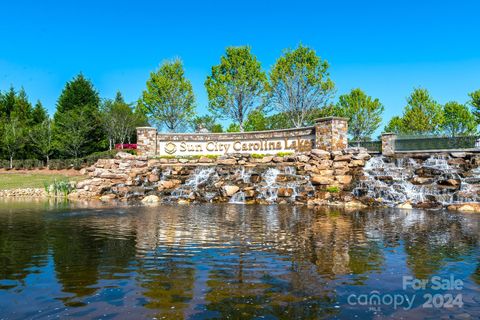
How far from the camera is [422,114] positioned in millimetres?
54469

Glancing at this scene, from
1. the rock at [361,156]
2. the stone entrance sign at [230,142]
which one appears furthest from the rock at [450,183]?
the stone entrance sign at [230,142]

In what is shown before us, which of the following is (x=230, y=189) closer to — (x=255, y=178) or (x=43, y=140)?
(x=255, y=178)

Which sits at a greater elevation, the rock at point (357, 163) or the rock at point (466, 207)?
the rock at point (357, 163)

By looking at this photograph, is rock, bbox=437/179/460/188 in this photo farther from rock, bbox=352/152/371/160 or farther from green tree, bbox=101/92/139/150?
green tree, bbox=101/92/139/150

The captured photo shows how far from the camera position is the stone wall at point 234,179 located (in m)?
22.8

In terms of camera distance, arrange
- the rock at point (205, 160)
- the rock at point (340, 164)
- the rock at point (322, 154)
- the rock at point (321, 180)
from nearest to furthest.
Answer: the rock at point (321, 180), the rock at point (340, 164), the rock at point (322, 154), the rock at point (205, 160)

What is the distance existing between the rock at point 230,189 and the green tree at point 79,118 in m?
28.5

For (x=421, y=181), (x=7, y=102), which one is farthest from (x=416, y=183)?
(x=7, y=102)

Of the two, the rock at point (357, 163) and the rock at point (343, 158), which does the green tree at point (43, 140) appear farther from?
the rock at point (357, 163)

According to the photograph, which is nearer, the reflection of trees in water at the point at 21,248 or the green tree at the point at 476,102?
the reflection of trees in water at the point at 21,248

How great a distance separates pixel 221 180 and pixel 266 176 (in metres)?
3.07

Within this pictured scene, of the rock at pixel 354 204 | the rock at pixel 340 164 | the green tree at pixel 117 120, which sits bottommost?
the rock at pixel 354 204

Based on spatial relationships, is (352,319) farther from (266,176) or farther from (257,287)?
(266,176)

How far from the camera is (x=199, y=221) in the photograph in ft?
44.2
